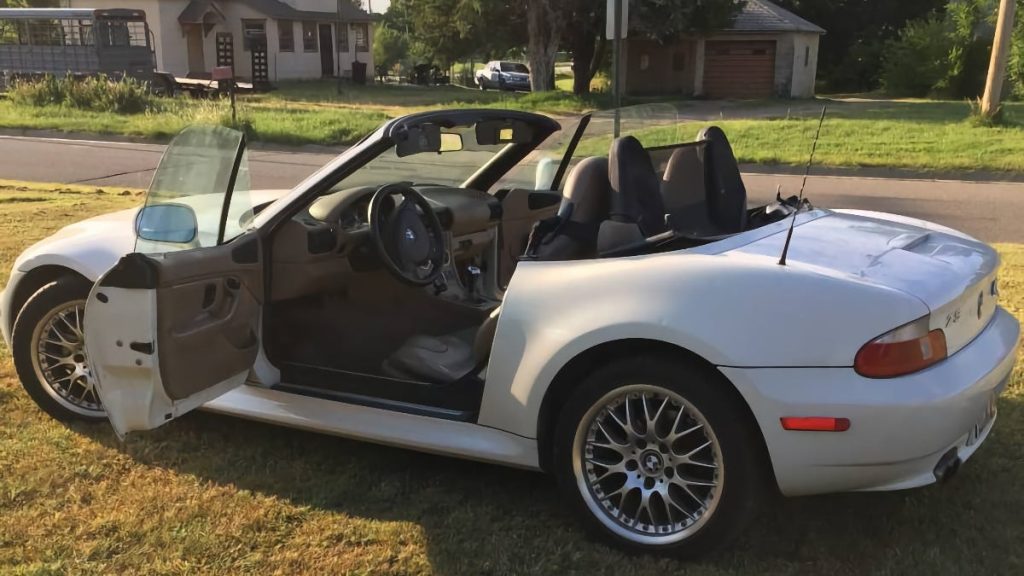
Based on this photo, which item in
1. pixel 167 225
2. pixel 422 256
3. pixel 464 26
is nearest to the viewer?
pixel 167 225

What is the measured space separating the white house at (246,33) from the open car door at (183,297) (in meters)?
35.9

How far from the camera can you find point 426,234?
162 inches

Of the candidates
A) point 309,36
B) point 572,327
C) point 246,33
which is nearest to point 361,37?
point 309,36

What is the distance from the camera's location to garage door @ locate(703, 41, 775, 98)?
116 ft

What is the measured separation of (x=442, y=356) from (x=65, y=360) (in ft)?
5.90

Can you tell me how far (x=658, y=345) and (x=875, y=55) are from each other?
146ft

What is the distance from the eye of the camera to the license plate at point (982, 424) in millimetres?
3013

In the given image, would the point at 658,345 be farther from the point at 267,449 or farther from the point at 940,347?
the point at 267,449

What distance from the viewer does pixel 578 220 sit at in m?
3.47

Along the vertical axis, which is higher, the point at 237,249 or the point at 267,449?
the point at 237,249

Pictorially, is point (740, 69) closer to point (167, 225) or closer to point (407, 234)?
point (407, 234)

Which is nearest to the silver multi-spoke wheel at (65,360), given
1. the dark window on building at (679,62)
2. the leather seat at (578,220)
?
the leather seat at (578,220)

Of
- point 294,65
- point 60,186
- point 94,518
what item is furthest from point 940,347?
point 294,65

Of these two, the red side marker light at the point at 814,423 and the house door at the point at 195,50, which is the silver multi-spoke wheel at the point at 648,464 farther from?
the house door at the point at 195,50
